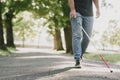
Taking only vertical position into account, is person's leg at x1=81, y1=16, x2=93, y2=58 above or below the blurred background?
above

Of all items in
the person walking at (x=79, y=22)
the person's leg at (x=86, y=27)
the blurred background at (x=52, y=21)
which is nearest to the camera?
the person walking at (x=79, y=22)

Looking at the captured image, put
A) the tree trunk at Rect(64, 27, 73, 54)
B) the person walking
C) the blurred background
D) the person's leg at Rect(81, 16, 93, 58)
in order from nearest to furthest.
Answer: the person walking → the person's leg at Rect(81, 16, 93, 58) → the tree trunk at Rect(64, 27, 73, 54) → the blurred background

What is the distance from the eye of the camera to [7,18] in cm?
4809

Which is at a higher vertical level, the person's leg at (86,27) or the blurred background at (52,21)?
the person's leg at (86,27)

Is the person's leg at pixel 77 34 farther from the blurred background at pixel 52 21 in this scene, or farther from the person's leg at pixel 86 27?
the blurred background at pixel 52 21

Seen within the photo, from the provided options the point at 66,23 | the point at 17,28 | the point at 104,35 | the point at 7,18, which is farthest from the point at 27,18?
the point at 66,23

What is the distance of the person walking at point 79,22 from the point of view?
31.4 feet

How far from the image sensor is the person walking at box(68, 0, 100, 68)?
31.4 feet

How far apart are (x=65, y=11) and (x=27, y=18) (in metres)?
58.7

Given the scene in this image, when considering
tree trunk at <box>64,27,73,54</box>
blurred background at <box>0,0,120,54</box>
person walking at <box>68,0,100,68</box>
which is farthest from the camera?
blurred background at <box>0,0,120,54</box>

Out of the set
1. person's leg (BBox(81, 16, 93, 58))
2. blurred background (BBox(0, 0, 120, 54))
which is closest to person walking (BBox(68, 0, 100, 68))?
person's leg (BBox(81, 16, 93, 58))

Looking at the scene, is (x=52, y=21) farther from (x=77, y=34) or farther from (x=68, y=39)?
(x=77, y=34)

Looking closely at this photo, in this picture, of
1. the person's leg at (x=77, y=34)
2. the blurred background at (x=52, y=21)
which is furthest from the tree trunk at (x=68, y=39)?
the person's leg at (x=77, y=34)

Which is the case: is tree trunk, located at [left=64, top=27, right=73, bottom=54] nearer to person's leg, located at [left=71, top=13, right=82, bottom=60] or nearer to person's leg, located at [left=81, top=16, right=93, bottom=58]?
person's leg, located at [left=81, top=16, right=93, bottom=58]
